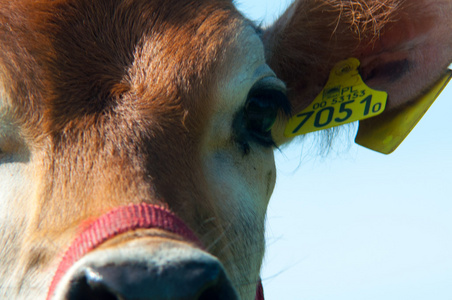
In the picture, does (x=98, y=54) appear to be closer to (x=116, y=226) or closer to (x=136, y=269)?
(x=116, y=226)

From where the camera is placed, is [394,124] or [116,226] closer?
[116,226]

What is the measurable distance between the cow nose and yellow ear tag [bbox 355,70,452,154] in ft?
8.20

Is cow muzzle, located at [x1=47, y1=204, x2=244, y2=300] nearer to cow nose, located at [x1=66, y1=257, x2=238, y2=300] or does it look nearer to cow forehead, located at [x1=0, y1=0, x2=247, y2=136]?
cow nose, located at [x1=66, y1=257, x2=238, y2=300]

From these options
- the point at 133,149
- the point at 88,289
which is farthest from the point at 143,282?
the point at 133,149

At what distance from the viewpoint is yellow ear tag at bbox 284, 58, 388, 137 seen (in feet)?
13.8

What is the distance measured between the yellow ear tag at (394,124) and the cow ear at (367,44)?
58 mm

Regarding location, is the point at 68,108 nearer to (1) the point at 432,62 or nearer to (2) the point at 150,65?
(2) the point at 150,65

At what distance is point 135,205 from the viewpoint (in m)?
2.49

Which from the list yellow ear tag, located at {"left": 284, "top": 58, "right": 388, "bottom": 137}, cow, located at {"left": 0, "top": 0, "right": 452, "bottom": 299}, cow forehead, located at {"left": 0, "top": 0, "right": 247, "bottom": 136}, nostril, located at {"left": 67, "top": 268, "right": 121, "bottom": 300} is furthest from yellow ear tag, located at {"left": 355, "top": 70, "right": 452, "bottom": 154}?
nostril, located at {"left": 67, "top": 268, "right": 121, "bottom": 300}

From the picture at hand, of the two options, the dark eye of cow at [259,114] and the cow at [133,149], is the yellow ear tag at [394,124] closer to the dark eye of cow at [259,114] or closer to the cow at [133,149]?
the cow at [133,149]

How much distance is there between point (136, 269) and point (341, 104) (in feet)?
A: 8.62

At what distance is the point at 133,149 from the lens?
2.76 metres

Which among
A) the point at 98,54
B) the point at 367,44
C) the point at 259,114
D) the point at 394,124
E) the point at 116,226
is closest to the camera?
the point at 116,226

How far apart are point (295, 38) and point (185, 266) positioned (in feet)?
8.54
